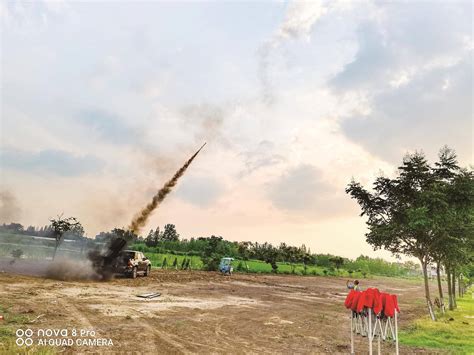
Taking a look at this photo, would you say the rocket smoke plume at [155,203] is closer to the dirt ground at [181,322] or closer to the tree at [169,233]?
the dirt ground at [181,322]

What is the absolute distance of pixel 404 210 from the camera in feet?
55.8

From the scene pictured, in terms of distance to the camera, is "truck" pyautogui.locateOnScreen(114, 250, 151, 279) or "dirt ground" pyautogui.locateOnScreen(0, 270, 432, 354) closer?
"dirt ground" pyautogui.locateOnScreen(0, 270, 432, 354)

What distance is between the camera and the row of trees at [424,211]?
16.0 m

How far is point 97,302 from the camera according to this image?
50.3 ft

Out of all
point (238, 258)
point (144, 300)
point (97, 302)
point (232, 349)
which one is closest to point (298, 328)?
point (232, 349)

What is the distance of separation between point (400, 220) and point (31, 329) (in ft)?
53.9

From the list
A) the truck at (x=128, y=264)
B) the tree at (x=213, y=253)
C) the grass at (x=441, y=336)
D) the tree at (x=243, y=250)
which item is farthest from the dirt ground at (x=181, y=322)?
the tree at (x=243, y=250)

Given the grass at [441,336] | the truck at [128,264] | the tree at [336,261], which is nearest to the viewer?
the grass at [441,336]

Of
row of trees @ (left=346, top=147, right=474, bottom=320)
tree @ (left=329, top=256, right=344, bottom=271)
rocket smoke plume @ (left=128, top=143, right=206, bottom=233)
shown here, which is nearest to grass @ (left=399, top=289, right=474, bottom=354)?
row of trees @ (left=346, top=147, right=474, bottom=320)

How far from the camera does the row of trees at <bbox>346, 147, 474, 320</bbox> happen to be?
1600cm

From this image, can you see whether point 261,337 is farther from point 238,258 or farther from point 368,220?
point 238,258

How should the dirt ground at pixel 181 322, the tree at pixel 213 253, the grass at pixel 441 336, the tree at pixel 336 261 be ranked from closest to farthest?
1. the dirt ground at pixel 181 322
2. the grass at pixel 441 336
3. the tree at pixel 213 253
4. the tree at pixel 336 261

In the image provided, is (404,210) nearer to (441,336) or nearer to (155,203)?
(441,336)

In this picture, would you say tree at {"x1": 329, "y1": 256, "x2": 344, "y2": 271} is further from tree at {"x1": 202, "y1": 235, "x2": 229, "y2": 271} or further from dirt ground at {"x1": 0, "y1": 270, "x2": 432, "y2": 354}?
dirt ground at {"x1": 0, "y1": 270, "x2": 432, "y2": 354}
